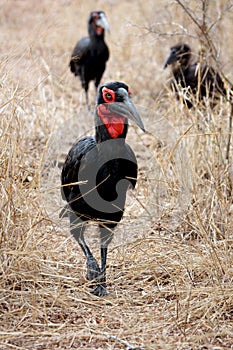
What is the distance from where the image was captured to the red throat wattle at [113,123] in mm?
3018

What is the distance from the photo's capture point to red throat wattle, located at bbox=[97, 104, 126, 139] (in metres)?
Answer: 3.02

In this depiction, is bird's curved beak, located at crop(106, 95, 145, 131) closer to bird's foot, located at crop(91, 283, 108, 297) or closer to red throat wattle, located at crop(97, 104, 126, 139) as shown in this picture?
red throat wattle, located at crop(97, 104, 126, 139)

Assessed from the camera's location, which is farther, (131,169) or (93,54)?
(93,54)

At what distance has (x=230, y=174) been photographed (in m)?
3.71


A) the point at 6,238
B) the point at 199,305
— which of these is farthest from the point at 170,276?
the point at 6,238

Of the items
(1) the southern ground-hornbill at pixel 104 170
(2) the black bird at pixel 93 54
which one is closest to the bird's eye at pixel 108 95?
(1) the southern ground-hornbill at pixel 104 170

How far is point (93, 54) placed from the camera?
6480mm

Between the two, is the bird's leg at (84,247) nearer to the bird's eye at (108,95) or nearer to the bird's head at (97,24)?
the bird's eye at (108,95)

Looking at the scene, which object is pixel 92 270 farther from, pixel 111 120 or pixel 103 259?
pixel 111 120

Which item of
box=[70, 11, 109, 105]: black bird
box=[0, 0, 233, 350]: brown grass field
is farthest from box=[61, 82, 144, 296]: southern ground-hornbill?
box=[70, 11, 109, 105]: black bird

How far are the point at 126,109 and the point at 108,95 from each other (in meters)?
0.13

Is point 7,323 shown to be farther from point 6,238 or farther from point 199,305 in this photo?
point 199,305

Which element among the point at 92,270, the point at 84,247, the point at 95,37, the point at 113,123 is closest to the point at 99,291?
the point at 92,270

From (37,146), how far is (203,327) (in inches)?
96.1
